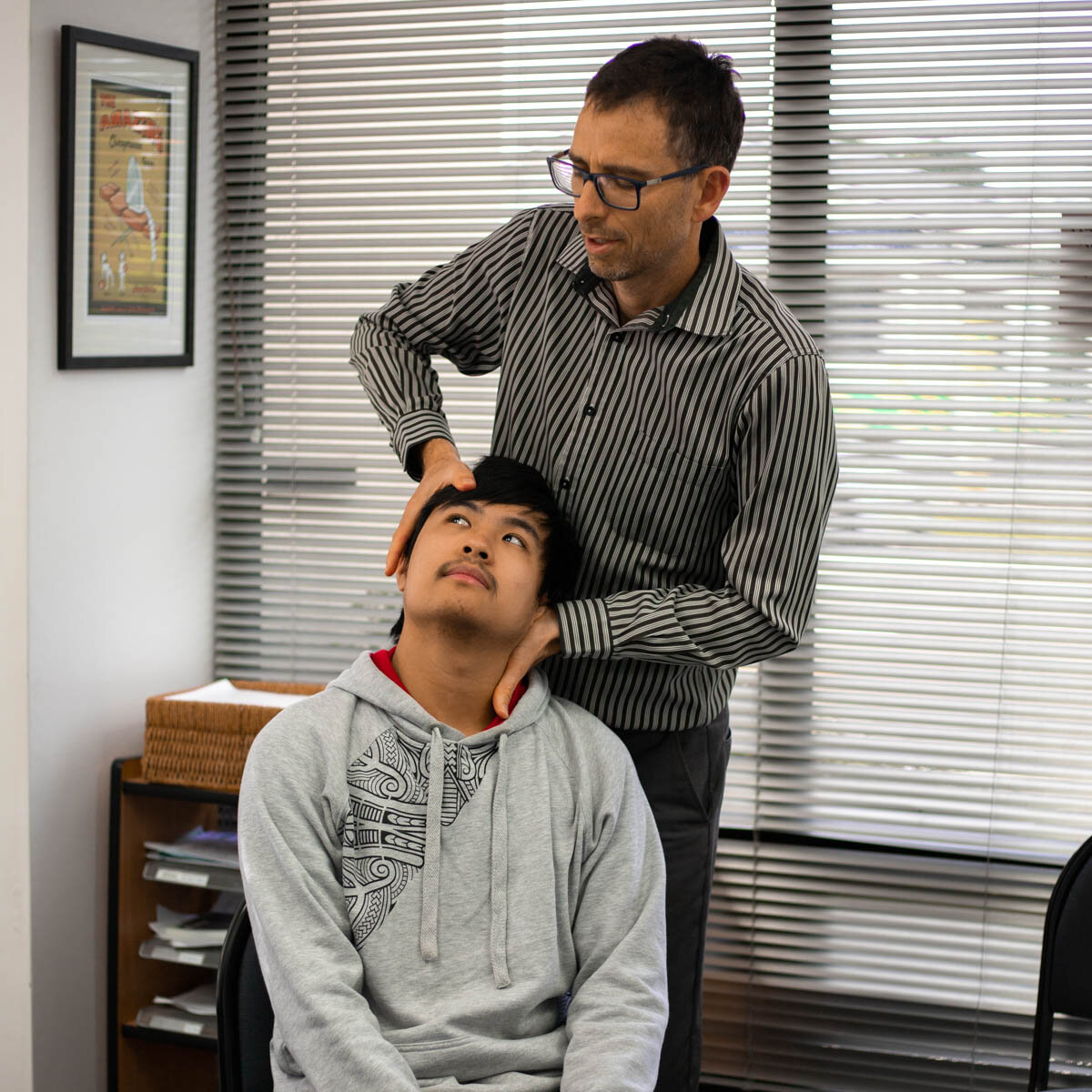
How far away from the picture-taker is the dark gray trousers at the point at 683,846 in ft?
5.88

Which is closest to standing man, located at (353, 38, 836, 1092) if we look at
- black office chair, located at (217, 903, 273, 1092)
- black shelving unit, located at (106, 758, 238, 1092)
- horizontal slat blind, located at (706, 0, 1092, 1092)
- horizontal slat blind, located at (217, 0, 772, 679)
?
black office chair, located at (217, 903, 273, 1092)

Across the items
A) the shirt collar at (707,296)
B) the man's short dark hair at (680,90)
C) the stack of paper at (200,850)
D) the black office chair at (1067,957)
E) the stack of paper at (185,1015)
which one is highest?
the man's short dark hair at (680,90)

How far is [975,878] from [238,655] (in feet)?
5.55

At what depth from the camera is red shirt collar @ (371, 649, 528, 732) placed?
5.39ft

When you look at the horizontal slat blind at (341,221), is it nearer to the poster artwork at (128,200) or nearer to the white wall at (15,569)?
the poster artwork at (128,200)

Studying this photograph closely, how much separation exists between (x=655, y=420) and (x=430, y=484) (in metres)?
0.32

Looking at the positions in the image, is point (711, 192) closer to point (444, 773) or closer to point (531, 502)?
point (531, 502)

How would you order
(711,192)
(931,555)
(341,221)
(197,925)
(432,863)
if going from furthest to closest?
(341,221)
(197,925)
(931,555)
(711,192)
(432,863)

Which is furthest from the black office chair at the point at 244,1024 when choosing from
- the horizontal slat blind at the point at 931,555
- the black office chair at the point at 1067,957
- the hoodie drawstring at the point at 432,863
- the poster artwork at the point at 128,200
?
the poster artwork at the point at 128,200

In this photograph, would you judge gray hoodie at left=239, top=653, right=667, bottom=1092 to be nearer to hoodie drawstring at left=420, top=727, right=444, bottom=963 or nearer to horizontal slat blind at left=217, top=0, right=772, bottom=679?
hoodie drawstring at left=420, top=727, right=444, bottom=963

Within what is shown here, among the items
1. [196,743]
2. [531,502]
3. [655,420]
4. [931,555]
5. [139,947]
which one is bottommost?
[139,947]

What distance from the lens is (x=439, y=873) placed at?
4.99ft

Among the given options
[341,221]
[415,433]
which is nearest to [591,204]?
[415,433]

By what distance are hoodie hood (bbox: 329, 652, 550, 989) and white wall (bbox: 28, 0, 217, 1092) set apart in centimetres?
104
